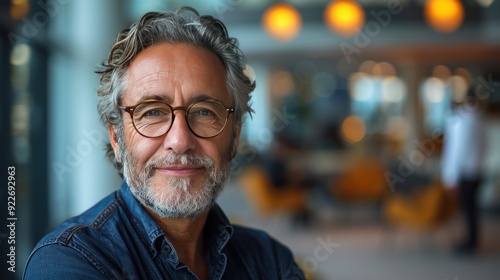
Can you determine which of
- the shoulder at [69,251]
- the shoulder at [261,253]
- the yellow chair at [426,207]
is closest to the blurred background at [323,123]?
the yellow chair at [426,207]

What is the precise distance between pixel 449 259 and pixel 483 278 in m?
0.90

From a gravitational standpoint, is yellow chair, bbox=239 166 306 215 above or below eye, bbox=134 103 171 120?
below

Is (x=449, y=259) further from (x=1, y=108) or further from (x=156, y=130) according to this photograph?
(x=156, y=130)

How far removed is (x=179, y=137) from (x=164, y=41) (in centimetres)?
20

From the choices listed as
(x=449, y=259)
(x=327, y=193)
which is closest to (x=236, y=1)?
(x=327, y=193)

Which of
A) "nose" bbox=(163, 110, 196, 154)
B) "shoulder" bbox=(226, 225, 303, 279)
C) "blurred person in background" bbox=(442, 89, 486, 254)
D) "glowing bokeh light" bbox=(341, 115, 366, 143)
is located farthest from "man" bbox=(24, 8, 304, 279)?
"glowing bokeh light" bbox=(341, 115, 366, 143)

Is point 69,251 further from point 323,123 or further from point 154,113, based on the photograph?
point 323,123

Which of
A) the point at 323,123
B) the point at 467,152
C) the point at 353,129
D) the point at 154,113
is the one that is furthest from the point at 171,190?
the point at 323,123

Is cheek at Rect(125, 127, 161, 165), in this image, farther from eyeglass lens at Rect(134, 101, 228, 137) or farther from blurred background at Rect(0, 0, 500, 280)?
blurred background at Rect(0, 0, 500, 280)

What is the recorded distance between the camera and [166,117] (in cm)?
129

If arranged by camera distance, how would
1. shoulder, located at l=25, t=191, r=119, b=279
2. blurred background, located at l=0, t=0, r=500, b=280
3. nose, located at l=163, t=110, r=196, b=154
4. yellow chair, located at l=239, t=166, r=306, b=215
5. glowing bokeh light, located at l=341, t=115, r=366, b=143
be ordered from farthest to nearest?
glowing bokeh light, located at l=341, t=115, r=366, b=143, yellow chair, located at l=239, t=166, r=306, b=215, blurred background, located at l=0, t=0, r=500, b=280, nose, located at l=163, t=110, r=196, b=154, shoulder, located at l=25, t=191, r=119, b=279

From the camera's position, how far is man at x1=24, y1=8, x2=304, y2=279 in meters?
1.28

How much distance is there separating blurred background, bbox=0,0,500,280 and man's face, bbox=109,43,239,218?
46 cm

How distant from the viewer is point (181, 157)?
1.28 m
